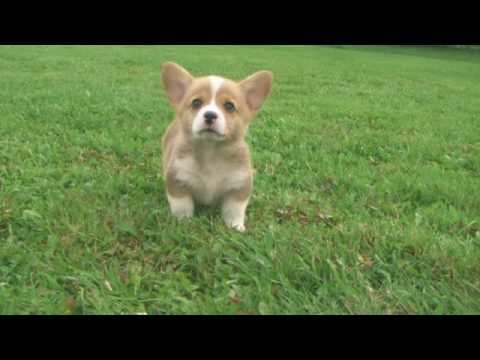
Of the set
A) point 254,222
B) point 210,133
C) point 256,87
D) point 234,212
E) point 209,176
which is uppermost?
point 256,87

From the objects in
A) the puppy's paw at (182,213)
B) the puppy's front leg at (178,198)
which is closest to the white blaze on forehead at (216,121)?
the puppy's front leg at (178,198)

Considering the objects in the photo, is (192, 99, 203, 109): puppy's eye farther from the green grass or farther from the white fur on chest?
the green grass

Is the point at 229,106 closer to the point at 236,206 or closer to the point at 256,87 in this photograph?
the point at 256,87

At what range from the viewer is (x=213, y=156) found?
3.62 m

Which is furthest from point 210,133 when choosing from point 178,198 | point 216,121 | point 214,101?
point 178,198

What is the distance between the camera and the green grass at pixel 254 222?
2.66m

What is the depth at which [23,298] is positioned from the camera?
253cm

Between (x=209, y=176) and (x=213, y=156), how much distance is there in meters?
0.16

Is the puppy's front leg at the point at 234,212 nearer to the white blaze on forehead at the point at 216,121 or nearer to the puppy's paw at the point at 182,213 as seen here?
the puppy's paw at the point at 182,213

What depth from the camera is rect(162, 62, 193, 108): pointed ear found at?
12.4ft

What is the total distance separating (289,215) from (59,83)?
7204mm

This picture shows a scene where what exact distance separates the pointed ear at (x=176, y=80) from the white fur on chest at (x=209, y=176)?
58 cm

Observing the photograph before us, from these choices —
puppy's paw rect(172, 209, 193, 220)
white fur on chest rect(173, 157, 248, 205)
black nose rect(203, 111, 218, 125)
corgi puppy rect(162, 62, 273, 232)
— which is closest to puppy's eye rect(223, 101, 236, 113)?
corgi puppy rect(162, 62, 273, 232)

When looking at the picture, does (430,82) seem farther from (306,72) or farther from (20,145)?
(20,145)
